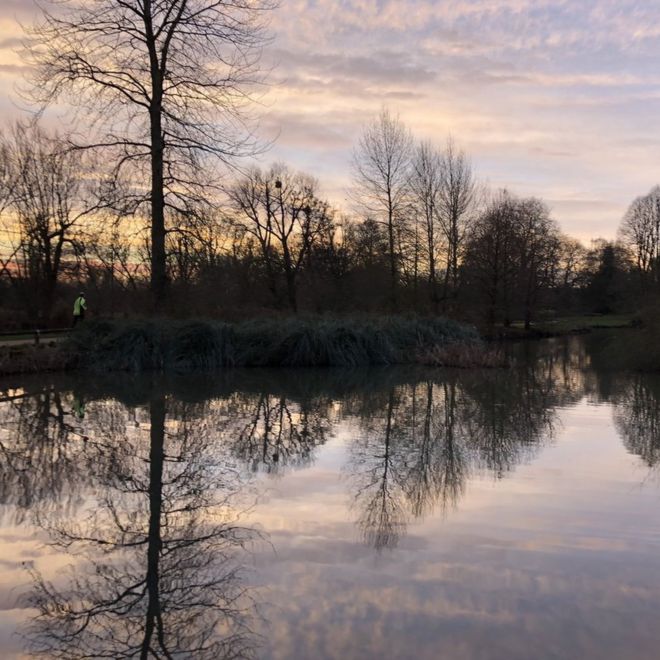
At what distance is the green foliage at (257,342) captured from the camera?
63.2 ft

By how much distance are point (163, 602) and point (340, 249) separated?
45.3 m

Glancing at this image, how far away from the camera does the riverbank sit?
19078mm

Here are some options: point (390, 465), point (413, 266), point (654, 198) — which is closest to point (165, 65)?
point (390, 465)

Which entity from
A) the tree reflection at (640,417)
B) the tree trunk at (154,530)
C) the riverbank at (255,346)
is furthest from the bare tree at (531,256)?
the tree trunk at (154,530)

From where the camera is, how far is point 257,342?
848 inches

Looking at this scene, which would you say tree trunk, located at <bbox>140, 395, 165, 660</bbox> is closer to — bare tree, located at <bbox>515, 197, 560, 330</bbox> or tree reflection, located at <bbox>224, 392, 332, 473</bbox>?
tree reflection, located at <bbox>224, 392, 332, 473</bbox>

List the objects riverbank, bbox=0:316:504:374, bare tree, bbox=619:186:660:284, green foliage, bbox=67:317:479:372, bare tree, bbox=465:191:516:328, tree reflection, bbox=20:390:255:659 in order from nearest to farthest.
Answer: tree reflection, bbox=20:390:255:659
riverbank, bbox=0:316:504:374
green foliage, bbox=67:317:479:372
bare tree, bbox=465:191:516:328
bare tree, bbox=619:186:660:284

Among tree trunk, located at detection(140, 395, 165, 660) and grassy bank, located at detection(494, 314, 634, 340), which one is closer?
tree trunk, located at detection(140, 395, 165, 660)

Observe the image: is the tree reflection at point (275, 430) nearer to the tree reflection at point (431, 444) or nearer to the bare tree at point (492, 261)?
the tree reflection at point (431, 444)

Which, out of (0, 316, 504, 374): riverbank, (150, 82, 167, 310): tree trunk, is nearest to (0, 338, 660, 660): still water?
(0, 316, 504, 374): riverbank

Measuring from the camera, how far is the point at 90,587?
459cm

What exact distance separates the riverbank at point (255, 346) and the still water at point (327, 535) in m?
7.00

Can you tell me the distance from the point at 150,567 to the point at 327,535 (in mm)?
1499

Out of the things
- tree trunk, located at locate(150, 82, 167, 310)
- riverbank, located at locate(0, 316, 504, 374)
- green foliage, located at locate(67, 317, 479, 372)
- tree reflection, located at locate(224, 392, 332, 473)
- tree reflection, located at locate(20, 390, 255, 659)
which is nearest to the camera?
tree reflection, located at locate(20, 390, 255, 659)
